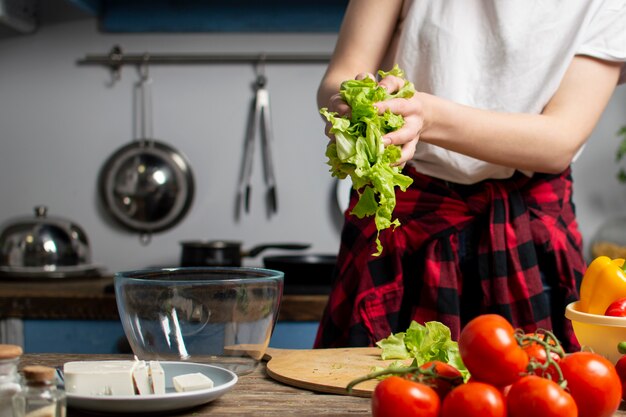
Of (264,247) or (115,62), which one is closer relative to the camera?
(264,247)

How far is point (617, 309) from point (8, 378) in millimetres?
627

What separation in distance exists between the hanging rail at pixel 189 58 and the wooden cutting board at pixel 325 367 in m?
1.68

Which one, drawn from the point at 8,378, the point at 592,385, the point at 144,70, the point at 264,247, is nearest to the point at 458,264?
the point at 592,385

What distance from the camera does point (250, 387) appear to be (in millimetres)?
893

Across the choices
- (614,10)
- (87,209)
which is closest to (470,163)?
(614,10)

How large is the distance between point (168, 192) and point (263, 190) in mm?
298

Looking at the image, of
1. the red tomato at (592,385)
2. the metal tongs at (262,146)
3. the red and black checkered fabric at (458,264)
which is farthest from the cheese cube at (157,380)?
the metal tongs at (262,146)

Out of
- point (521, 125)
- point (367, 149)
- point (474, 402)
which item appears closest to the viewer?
point (474, 402)

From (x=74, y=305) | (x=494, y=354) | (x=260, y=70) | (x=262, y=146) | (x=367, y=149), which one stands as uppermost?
(x=260, y=70)

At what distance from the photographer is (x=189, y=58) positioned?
2648 mm

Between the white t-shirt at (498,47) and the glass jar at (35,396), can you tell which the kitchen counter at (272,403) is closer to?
the glass jar at (35,396)

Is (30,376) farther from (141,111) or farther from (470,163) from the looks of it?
(141,111)

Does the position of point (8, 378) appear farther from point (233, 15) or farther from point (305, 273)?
point (233, 15)

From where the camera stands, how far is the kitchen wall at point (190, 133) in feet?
8.70
